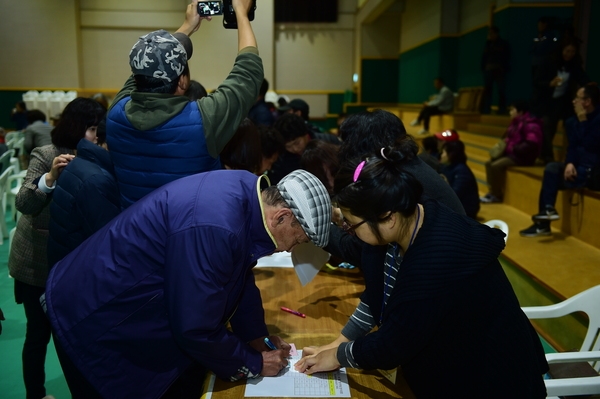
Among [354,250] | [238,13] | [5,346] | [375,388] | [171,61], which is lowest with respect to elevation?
[5,346]

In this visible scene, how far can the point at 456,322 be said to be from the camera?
3.96 ft

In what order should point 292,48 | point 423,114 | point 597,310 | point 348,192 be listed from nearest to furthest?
point 348,192 → point 597,310 → point 423,114 → point 292,48

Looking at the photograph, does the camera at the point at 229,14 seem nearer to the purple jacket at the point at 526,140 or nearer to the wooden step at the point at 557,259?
the wooden step at the point at 557,259

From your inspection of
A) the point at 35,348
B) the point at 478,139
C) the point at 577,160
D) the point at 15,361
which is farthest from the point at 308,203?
the point at 478,139

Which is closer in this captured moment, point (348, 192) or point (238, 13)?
point (348, 192)

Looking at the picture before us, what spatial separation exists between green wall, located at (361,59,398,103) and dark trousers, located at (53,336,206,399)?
47.8ft

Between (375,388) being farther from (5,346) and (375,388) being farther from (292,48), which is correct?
(292,48)

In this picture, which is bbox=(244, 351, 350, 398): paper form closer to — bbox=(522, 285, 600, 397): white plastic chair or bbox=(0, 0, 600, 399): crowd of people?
bbox=(0, 0, 600, 399): crowd of people

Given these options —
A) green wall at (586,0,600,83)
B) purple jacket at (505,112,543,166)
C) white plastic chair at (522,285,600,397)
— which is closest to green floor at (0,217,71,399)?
white plastic chair at (522,285,600,397)

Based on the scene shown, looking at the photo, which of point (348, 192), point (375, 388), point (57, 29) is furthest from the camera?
point (57, 29)

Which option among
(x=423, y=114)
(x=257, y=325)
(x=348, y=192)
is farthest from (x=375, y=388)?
(x=423, y=114)

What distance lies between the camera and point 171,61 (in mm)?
1546

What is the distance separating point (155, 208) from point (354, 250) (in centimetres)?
82

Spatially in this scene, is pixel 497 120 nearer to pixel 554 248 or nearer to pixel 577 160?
pixel 577 160
